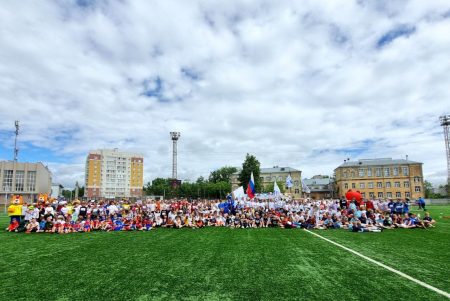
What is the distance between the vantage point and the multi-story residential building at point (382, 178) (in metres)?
82.1

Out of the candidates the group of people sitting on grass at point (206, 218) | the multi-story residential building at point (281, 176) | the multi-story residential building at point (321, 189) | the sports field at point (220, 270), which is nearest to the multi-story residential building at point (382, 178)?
the multi-story residential building at point (321, 189)

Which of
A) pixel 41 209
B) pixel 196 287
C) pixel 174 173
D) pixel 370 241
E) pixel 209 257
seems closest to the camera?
pixel 196 287

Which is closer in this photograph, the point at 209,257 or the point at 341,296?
the point at 341,296

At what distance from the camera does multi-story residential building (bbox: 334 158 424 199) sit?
82.1m

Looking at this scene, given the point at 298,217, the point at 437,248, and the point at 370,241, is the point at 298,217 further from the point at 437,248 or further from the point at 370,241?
the point at 437,248

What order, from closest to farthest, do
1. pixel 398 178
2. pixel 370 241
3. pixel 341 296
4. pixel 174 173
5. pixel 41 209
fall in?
pixel 341 296 < pixel 370 241 < pixel 41 209 < pixel 174 173 < pixel 398 178

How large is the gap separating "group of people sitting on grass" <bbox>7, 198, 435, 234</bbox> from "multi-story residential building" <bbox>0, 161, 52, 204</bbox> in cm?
6590

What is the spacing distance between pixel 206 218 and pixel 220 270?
1104 centimetres

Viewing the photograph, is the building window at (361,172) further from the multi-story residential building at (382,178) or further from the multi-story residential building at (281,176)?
the multi-story residential building at (281,176)

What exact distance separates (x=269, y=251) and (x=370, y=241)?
4.52 m

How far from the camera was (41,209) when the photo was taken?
16406 millimetres

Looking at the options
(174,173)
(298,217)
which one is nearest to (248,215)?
(298,217)

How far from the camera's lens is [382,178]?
85.8 metres

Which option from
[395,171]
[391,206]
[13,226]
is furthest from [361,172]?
[13,226]
